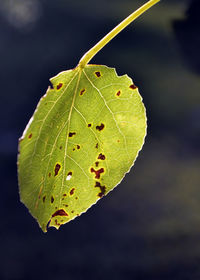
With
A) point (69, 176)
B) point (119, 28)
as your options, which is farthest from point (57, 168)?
point (119, 28)

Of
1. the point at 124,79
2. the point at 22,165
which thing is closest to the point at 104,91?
the point at 124,79

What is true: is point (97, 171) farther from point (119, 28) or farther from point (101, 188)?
point (119, 28)

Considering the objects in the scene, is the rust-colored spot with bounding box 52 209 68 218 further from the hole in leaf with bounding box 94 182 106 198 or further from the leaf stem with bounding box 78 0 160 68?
the leaf stem with bounding box 78 0 160 68

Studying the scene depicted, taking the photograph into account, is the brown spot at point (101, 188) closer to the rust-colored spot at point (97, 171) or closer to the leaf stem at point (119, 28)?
the rust-colored spot at point (97, 171)

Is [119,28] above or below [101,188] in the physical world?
above

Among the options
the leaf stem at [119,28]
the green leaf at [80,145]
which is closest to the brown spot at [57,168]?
the green leaf at [80,145]

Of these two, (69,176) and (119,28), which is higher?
(119,28)

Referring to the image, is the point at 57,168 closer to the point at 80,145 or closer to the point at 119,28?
the point at 80,145

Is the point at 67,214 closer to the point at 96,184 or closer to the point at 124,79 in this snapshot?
the point at 96,184
